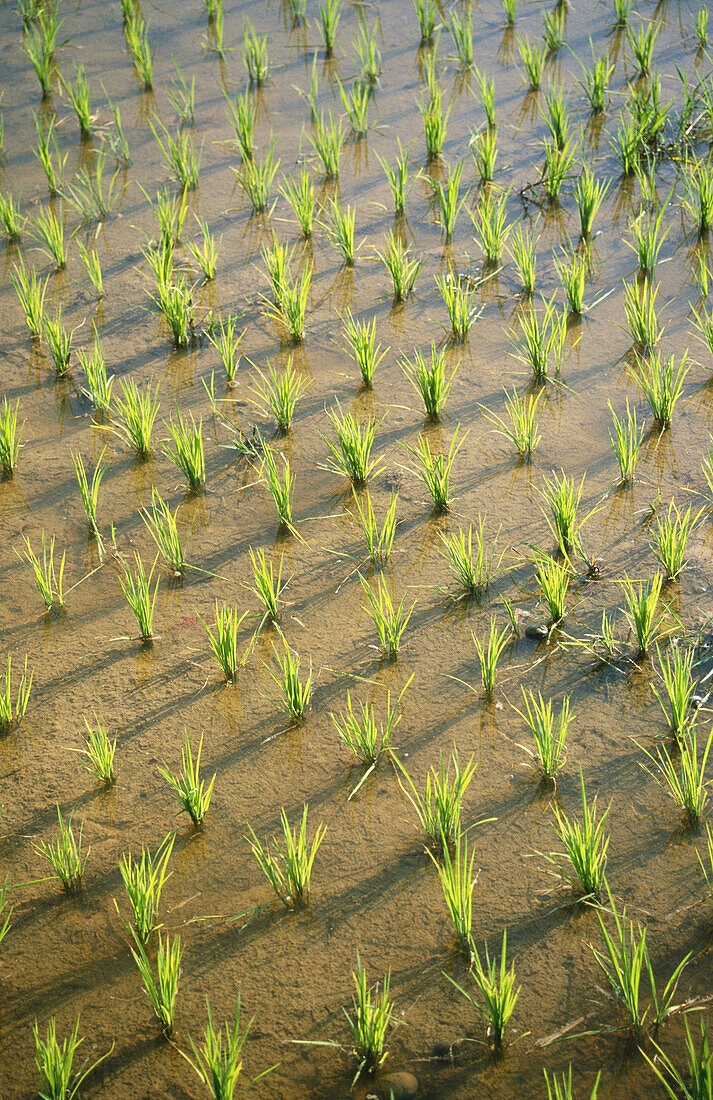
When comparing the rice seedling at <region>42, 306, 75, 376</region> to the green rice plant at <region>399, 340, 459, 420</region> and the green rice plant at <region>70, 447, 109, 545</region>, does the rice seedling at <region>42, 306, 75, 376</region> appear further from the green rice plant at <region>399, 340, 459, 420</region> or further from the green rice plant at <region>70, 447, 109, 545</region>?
the green rice plant at <region>399, 340, 459, 420</region>

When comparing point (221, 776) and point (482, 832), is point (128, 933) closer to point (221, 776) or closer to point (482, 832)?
point (221, 776)

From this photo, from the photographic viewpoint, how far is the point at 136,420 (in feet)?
10.0

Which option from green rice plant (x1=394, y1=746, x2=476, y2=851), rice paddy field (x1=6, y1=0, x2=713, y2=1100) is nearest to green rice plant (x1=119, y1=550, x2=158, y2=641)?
rice paddy field (x1=6, y1=0, x2=713, y2=1100)

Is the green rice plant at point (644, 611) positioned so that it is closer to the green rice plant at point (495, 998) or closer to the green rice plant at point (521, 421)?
the green rice plant at point (521, 421)

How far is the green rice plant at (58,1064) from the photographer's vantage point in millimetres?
1642

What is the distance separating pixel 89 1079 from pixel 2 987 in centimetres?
27

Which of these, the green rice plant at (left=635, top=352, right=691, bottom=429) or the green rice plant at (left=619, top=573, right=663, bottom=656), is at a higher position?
the green rice plant at (left=635, top=352, right=691, bottom=429)

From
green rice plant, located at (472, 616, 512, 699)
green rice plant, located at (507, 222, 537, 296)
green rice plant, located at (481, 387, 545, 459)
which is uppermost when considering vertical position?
green rice plant, located at (507, 222, 537, 296)

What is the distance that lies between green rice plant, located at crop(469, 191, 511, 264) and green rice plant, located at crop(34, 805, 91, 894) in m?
2.66

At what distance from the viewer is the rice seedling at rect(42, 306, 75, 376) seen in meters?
3.38

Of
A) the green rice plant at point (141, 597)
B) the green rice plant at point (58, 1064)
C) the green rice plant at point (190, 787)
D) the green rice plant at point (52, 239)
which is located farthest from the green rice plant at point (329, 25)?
the green rice plant at point (58, 1064)

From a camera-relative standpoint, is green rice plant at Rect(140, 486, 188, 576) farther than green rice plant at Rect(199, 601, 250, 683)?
Yes

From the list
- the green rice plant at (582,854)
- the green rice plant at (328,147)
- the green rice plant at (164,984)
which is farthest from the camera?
the green rice plant at (328,147)

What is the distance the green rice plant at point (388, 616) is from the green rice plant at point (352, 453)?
0.43 meters
